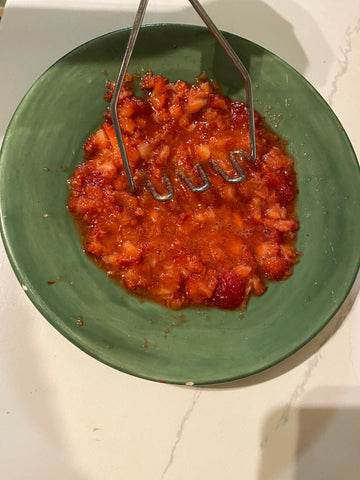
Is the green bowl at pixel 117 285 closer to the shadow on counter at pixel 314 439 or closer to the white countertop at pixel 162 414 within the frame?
the white countertop at pixel 162 414

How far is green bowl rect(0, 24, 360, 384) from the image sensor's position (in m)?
1.38

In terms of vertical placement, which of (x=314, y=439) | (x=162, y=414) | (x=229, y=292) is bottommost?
(x=314, y=439)

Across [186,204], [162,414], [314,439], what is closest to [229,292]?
[186,204]

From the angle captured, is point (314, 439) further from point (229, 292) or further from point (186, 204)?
point (186, 204)

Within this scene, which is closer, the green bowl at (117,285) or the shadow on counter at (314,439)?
the green bowl at (117,285)

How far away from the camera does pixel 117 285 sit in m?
1.49

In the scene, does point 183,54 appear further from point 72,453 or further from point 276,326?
point 72,453

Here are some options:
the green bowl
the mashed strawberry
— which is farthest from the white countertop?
the mashed strawberry

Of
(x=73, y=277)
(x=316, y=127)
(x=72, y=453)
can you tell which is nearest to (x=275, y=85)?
(x=316, y=127)

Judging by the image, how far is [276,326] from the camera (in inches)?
57.9

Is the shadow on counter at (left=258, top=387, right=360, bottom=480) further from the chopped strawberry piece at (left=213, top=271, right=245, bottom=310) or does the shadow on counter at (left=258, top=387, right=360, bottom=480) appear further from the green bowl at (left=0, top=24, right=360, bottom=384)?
the chopped strawberry piece at (left=213, top=271, right=245, bottom=310)

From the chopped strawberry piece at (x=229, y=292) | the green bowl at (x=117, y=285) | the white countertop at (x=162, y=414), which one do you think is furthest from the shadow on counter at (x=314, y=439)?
the chopped strawberry piece at (x=229, y=292)

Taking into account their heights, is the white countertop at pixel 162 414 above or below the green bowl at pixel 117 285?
below

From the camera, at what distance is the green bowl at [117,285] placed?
1382 millimetres
